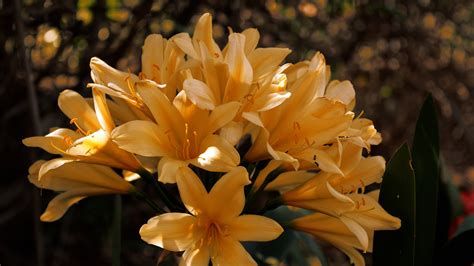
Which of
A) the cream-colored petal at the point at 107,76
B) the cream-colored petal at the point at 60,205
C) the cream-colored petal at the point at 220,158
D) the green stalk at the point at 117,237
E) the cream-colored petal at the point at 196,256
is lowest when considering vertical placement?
the green stalk at the point at 117,237

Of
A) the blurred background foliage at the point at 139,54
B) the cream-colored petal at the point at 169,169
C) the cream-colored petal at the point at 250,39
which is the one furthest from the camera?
the blurred background foliage at the point at 139,54

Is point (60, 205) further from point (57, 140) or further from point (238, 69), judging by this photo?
point (238, 69)

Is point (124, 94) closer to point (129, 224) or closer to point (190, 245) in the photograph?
point (190, 245)

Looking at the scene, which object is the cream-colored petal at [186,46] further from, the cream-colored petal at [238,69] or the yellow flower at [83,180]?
the yellow flower at [83,180]

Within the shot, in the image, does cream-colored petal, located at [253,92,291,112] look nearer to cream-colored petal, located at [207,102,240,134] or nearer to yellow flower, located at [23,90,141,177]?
cream-colored petal, located at [207,102,240,134]

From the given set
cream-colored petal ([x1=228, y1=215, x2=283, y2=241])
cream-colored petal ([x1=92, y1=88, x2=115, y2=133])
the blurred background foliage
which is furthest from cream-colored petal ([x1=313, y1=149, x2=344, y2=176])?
the blurred background foliage

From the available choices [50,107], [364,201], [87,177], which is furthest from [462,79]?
[87,177]

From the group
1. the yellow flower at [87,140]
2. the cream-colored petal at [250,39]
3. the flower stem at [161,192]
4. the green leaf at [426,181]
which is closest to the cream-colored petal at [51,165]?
the yellow flower at [87,140]
